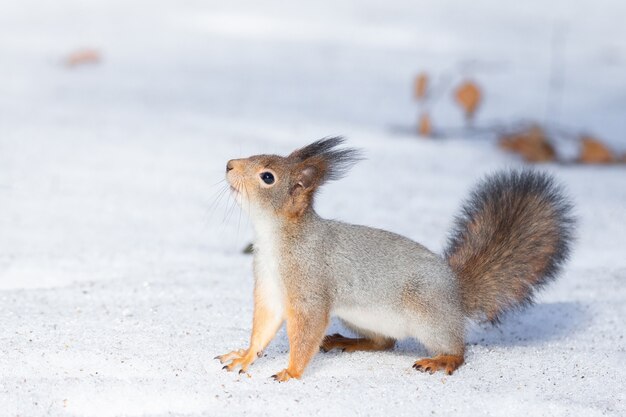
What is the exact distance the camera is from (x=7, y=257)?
5844mm

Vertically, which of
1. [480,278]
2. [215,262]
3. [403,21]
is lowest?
[215,262]

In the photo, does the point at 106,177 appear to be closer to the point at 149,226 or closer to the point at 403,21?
the point at 149,226

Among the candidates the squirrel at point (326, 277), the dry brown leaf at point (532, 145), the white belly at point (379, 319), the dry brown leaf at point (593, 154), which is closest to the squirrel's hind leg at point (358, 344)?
the squirrel at point (326, 277)

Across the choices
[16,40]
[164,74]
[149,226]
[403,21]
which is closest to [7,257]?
[149,226]

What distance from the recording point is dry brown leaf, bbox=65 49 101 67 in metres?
11.8

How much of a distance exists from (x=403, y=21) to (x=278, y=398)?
1282 centimetres

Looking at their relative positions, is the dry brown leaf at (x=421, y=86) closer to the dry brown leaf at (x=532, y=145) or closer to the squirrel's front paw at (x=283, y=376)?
the dry brown leaf at (x=532, y=145)

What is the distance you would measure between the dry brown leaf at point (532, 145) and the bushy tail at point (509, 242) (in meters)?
4.44

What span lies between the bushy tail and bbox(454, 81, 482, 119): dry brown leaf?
5.52 m

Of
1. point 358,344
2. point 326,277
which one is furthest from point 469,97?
point 326,277

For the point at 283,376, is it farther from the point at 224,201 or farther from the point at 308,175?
the point at 224,201

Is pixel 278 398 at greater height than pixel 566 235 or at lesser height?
lesser

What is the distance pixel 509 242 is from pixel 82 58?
8465 millimetres

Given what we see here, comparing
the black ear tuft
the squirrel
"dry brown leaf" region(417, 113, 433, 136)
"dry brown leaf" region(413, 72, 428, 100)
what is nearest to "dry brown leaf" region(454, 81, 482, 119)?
"dry brown leaf" region(413, 72, 428, 100)
